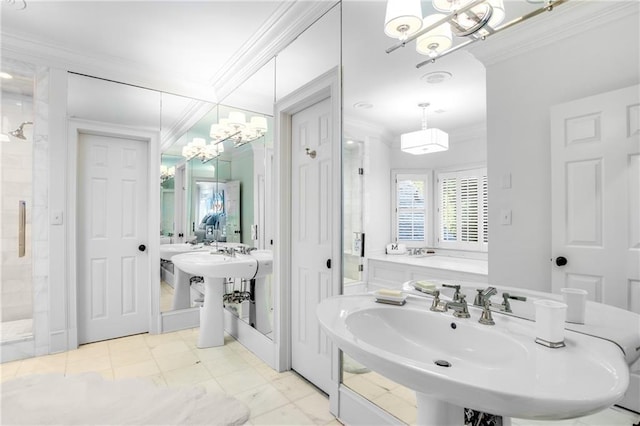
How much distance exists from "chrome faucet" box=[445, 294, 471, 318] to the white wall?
0.44 feet

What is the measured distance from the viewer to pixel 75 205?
2.95 metres

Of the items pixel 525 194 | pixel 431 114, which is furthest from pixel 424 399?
pixel 431 114

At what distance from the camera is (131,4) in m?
2.26

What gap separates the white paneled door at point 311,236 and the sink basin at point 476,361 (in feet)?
2.45

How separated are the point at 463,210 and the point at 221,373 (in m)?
2.16

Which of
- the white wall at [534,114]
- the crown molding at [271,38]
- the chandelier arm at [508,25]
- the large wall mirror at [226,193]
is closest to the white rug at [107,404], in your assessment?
the large wall mirror at [226,193]

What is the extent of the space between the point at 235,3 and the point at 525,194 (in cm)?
217

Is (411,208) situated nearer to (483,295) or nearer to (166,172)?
(483,295)

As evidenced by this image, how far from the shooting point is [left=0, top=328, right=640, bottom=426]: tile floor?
71.2 inches

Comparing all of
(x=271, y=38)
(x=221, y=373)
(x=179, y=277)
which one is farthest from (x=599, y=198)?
(x=179, y=277)

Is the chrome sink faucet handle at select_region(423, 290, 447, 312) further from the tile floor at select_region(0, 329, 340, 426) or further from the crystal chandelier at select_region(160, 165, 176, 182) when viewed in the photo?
the crystal chandelier at select_region(160, 165, 176, 182)

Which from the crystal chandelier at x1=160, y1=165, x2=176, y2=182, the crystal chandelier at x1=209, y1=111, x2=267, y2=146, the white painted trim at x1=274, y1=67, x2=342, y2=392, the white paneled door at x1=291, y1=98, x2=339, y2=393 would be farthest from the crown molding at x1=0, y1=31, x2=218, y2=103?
the white paneled door at x1=291, y1=98, x2=339, y2=393

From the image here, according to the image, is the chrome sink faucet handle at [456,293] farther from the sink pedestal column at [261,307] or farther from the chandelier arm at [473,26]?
the sink pedestal column at [261,307]

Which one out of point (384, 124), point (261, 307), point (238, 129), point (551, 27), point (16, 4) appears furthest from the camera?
point (238, 129)
